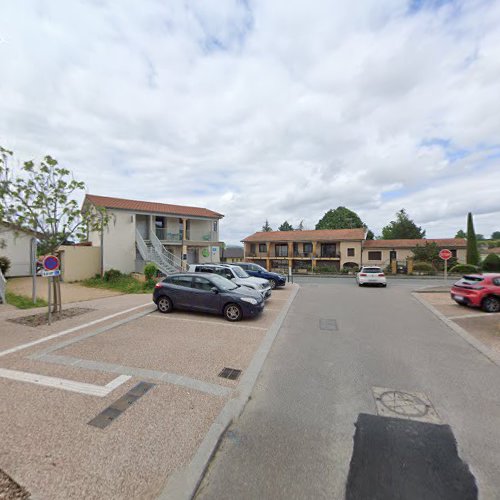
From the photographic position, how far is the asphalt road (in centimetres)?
244

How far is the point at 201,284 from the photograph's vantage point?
871cm

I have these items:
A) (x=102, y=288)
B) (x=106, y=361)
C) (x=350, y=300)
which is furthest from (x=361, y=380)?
(x=102, y=288)

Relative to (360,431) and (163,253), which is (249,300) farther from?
(163,253)

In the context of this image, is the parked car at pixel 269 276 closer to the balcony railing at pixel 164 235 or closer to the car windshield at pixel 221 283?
the car windshield at pixel 221 283

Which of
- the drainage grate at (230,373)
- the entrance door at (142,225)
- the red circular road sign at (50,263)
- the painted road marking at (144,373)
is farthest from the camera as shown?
the entrance door at (142,225)

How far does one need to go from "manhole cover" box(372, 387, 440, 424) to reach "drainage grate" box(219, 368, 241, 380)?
2.16m

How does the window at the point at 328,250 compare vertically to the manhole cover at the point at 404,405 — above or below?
above

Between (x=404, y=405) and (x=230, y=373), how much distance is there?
2641 millimetres

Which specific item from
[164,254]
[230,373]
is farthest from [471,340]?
[164,254]

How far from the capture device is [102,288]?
1573 centimetres

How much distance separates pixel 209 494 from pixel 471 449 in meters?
2.78

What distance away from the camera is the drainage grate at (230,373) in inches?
178

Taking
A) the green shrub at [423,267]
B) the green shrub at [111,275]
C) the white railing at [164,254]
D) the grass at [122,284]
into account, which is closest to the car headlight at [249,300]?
the grass at [122,284]

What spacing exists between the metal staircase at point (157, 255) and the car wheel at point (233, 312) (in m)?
10.7
